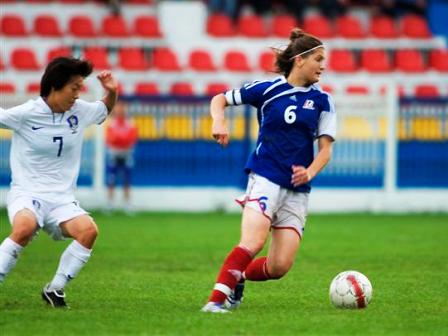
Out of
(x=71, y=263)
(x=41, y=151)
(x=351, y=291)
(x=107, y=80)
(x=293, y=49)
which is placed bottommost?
(x=351, y=291)

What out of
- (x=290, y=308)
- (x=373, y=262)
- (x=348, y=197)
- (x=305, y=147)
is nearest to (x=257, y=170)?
(x=305, y=147)

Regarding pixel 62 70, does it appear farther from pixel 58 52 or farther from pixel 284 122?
pixel 58 52

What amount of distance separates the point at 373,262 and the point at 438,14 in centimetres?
1698

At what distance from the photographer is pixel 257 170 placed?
9.71m

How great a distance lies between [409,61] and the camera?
2903 centimetres

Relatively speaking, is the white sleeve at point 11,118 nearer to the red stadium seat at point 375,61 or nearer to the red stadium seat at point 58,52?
the red stadium seat at point 58,52

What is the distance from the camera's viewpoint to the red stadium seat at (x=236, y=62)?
27781 millimetres

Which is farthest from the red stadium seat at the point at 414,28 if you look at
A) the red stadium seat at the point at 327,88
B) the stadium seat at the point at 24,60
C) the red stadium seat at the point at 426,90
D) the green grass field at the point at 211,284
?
the green grass field at the point at 211,284

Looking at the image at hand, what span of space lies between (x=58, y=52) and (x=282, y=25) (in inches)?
217

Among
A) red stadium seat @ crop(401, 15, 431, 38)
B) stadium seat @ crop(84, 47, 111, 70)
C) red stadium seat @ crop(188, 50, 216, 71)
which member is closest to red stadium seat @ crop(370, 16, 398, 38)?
red stadium seat @ crop(401, 15, 431, 38)

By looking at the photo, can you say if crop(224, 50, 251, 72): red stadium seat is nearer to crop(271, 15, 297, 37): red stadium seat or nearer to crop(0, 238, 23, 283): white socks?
crop(271, 15, 297, 37): red stadium seat

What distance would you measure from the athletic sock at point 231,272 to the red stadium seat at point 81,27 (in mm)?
19167

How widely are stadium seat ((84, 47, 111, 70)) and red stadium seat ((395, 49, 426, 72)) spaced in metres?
6.77

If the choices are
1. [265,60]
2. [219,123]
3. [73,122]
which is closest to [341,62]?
[265,60]
